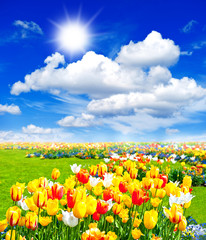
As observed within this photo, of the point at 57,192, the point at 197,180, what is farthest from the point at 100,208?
the point at 197,180

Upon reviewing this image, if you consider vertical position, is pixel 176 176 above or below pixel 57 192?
below

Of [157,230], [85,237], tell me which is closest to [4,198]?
[157,230]

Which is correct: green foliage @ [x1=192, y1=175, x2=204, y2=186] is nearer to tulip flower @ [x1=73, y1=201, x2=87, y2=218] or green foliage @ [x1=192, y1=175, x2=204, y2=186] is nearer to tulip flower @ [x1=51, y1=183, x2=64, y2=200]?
tulip flower @ [x1=51, y1=183, x2=64, y2=200]

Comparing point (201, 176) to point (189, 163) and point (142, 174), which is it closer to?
point (142, 174)

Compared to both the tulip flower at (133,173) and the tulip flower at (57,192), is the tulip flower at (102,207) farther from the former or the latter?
the tulip flower at (133,173)

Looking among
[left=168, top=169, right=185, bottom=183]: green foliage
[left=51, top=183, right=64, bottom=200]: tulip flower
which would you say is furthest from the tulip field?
[left=168, top=169, right=185, bottom=183]: green foliage

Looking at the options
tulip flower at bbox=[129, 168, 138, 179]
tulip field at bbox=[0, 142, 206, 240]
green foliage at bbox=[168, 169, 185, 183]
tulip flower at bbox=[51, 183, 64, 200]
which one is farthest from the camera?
green foliage at bbox=[168, 169, 185, 183]

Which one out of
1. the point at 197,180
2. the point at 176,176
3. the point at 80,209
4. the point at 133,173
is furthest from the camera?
the point at 197,180

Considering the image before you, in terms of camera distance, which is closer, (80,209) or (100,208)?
(80,209)

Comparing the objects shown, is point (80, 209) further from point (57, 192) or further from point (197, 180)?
point (197, 180)

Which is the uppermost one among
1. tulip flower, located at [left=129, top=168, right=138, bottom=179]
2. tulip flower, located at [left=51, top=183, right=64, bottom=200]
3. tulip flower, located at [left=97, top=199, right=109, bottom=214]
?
tulip flower, located at [left=129, top=168, right=138, bottom=179]

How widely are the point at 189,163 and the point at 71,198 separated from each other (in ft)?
41.3

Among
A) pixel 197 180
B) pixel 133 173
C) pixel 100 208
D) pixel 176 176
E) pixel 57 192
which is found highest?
pixel 133 173

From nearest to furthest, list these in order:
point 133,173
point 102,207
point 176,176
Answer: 1. point 102,207
2. point 133,173
3. point 176,176
